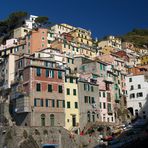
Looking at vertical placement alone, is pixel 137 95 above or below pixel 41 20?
below

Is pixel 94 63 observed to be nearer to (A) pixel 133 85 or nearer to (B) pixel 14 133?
(A) pixel 133 85

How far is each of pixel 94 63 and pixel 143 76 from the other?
13933 millimetres

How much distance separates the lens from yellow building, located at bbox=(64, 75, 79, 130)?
237 ft

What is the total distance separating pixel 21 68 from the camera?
74812mm

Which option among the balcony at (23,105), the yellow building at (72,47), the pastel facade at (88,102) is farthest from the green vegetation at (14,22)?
the balcony at (23,105)

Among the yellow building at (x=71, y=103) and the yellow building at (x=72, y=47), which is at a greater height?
the yellow building at (x=72, y=47)

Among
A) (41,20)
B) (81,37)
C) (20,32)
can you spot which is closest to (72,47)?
(81,37)

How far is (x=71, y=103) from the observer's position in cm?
7375

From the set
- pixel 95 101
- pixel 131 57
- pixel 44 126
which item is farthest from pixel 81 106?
pixel 131 57

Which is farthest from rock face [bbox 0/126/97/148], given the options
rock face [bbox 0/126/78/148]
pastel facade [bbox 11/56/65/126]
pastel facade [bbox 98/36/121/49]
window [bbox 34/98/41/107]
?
pastel facade [bbox 98/36/121/49]

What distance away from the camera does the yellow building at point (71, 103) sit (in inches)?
2849

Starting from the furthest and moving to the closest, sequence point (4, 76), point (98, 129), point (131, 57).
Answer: point (131, 57), point (4, 76), point (98, 129)

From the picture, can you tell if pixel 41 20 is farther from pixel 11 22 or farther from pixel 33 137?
pixel 33 137

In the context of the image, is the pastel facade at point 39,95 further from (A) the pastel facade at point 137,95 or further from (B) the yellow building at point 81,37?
(B) the yellow building at point 81,37
